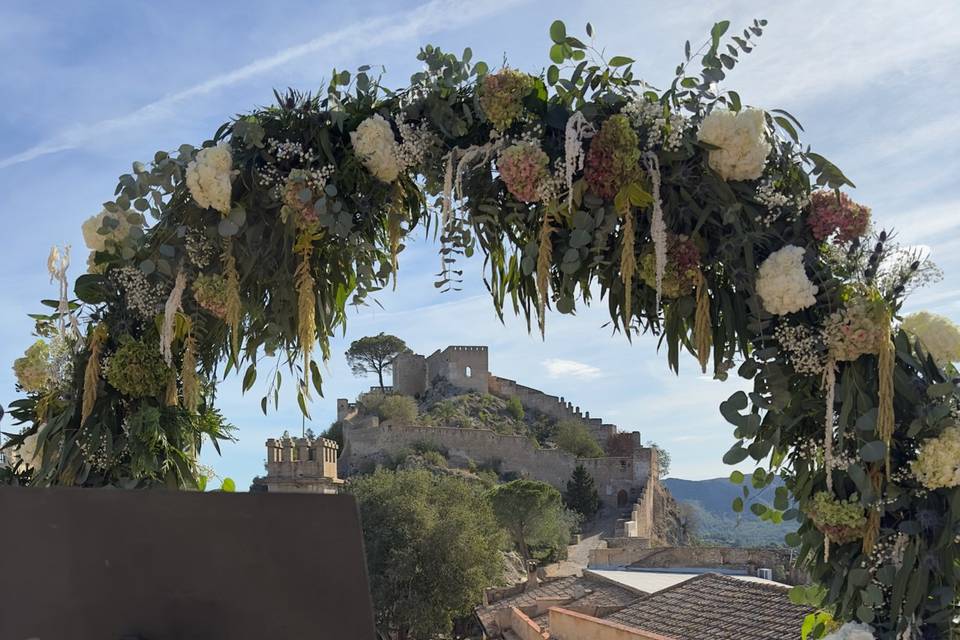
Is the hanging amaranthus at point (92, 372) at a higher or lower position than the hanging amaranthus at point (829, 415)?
higher

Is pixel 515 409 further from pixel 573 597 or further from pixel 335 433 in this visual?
pixel 573 597

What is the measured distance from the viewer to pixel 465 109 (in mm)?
2814

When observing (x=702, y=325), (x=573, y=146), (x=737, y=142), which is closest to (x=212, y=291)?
(x=573, y=146)

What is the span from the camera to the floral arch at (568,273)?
7.95 ft

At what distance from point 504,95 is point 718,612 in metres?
7.43

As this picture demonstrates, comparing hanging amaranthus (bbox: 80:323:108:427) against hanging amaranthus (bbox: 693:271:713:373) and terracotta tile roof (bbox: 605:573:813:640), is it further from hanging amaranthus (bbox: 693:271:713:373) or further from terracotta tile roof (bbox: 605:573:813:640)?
terracotta tile roof (bbox: 605:573:813:640)

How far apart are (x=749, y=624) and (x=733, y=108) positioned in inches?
263

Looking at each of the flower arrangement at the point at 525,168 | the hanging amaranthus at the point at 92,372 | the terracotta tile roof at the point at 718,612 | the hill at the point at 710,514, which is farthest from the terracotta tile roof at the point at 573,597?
the hill at the point at 710,514

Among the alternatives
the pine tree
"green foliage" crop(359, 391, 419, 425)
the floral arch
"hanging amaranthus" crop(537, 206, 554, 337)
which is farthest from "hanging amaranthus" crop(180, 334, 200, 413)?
"green foliage" crop(359, 391, 419, 425)

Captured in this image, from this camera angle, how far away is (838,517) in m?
2.41

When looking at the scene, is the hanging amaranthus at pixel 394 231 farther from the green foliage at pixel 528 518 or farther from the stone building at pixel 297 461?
the green foliage at pixel 528 518

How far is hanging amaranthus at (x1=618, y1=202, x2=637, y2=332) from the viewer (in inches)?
102

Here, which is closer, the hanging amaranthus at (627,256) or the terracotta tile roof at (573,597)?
the hanging amaranthus at (627,256)

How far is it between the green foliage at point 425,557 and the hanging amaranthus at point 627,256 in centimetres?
1736
